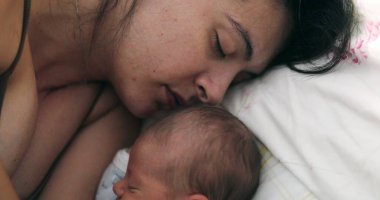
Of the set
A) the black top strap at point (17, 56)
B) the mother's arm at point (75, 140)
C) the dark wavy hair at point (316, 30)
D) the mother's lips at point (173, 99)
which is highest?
the black top strap at point (17, 56)

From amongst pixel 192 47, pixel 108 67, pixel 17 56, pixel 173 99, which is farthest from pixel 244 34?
pixel 17 56

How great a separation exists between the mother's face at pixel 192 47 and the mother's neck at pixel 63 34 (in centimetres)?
9

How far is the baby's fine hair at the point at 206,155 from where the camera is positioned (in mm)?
1010

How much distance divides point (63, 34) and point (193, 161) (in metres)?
0.43

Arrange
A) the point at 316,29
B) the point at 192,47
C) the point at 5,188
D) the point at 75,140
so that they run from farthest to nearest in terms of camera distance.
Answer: the point at 75,140, the point at 316,29, the point at 192,47, the point at 5,188

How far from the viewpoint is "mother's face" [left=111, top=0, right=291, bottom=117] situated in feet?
3.58

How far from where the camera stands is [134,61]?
1.12 meters

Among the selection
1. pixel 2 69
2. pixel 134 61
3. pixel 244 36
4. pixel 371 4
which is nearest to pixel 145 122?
pixel 134 61

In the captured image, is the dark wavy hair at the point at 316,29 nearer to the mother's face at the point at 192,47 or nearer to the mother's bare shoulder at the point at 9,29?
the mother's face at the point at 192,47

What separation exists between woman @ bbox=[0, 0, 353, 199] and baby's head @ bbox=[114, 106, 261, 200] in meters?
0.13

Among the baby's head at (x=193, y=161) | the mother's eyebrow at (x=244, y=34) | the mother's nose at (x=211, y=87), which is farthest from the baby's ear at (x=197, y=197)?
the mother's eyebrow at (x=244, y=34)

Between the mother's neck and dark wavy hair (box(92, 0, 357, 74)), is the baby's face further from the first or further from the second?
dark wavy hair (box(92, 0, 357, 74))

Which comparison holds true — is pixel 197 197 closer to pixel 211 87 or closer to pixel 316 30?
pixel 211 87

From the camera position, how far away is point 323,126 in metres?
1.02
